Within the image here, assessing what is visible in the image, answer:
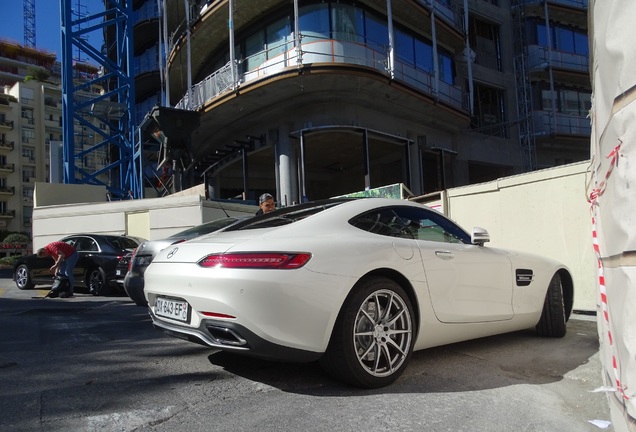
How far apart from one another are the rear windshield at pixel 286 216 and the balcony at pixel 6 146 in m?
77.7

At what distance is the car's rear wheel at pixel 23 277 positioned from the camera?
1174 centimetres

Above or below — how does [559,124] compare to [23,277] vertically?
above

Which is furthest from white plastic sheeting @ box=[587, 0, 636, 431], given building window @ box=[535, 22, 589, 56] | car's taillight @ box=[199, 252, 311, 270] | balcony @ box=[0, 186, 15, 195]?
balcony @ box=[0, 186, 15, 195]

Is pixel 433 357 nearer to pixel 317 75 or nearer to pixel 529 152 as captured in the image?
pixel 317 75

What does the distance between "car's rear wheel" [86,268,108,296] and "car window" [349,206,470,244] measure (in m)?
8.12

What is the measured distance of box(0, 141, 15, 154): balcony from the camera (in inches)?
2702

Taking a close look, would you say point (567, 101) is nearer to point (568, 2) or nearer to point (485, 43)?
point (568, 2)

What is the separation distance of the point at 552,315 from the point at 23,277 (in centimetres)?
1164

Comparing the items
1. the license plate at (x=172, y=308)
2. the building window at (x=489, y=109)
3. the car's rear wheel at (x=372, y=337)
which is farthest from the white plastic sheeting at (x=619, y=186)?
the building window at (x=489, y=109)

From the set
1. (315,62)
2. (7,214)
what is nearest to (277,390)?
(315,62)

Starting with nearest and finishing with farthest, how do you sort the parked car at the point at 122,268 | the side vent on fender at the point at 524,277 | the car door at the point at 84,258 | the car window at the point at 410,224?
the car window at the point at 410,224 < the side vent on fender at the point at 524,277 < the parked car at the point at 122,268 < the car door at the point at 84,258

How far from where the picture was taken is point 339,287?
331cm

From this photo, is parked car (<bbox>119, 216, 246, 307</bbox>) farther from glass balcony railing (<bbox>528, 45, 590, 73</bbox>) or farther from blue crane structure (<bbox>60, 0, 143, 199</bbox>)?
glass balcony railing (<bbox>528, 45, 590, 73</bbox>)

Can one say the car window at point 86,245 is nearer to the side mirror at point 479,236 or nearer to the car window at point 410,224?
the car window at point 410,224
